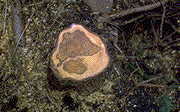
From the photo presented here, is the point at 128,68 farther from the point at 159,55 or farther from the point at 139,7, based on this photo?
the point at 139,7

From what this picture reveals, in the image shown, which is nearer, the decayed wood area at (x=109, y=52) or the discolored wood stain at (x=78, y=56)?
the discolored wood stain at (x=78, y=56)

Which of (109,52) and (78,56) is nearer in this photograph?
(78,56)

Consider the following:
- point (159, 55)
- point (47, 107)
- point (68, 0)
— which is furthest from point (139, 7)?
point (47, 107)

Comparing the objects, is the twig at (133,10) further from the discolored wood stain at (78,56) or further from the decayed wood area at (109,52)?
the discolored wood stain at (78,56)

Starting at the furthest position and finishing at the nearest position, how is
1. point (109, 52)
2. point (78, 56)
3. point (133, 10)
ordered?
point (133, 10) → point (109, 52) → point (78, 56)

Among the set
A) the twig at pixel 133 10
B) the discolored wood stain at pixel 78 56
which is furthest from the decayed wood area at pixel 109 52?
the discolored wood stain at pixel 78 56

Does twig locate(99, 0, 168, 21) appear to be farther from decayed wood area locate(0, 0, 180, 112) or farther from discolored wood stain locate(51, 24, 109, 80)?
discolored wood stain locate(51, 24, 109, 80)

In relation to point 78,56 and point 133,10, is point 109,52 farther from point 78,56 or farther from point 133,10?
point 133,10

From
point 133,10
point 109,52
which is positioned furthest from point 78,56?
point 133,10
